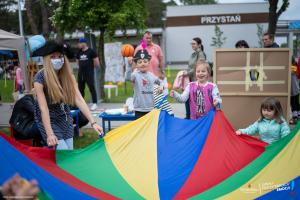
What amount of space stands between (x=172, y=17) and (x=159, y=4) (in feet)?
96.8

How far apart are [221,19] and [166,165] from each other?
129ft

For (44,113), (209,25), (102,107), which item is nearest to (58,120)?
(44,113)

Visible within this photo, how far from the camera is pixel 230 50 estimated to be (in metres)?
7.67

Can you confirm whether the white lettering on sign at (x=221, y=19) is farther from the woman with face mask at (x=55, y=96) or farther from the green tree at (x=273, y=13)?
the woman with face mask at (x=55, y=96)

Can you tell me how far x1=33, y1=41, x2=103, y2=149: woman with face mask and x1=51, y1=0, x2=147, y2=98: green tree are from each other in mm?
8299

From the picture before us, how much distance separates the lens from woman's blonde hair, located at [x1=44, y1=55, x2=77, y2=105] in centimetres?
402

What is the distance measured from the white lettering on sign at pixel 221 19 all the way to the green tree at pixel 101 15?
2996 centimetres

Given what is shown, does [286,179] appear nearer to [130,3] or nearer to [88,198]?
[88,198]

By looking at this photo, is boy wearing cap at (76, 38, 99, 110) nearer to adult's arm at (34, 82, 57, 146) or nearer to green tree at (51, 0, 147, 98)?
green tree at (51, 0, 147, 98)

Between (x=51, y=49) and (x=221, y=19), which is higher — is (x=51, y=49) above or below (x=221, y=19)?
below

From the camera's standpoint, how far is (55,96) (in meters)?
4.04

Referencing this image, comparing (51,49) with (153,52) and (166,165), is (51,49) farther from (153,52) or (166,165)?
(153,52)

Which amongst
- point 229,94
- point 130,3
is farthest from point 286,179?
point 130,3

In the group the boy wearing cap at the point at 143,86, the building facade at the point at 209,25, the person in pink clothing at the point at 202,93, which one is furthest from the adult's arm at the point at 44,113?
the building facade at the point at 209,25
